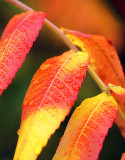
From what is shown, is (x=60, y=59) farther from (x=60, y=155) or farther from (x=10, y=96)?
(x=10, y=96)

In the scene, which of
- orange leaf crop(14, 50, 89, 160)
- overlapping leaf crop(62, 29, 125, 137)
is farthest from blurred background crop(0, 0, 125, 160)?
orange leaf crop(14, 50, 89, 160)

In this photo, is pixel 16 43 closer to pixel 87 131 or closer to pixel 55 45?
pixel 87 131

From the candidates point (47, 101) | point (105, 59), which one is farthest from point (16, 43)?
point (105, 59)

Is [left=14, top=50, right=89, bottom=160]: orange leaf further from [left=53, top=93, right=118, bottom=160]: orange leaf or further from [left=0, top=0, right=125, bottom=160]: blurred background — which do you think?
[left=0, top=0, right=125, bottom=160]: blurred background

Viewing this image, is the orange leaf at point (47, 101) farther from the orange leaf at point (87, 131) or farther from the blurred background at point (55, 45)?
the blurred background at point (55, 45)

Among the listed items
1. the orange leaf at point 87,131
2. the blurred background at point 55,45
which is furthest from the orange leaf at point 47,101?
the blurred background at point 55,45

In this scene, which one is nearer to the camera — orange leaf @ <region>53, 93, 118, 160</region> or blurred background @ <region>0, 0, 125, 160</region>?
orange leaf @ <region>53, 93, 118, 160</region>
